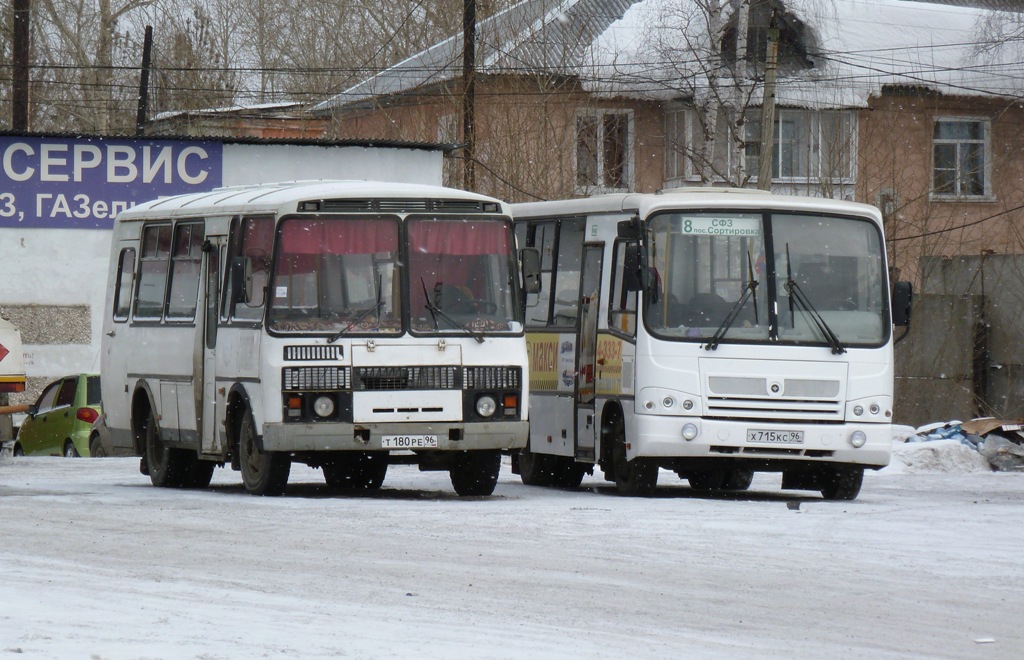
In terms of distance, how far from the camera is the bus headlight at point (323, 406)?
16.8 metres

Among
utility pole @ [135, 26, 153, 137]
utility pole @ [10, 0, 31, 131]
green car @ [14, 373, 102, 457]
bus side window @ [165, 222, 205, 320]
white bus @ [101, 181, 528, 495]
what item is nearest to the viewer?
white bus @ [101, 181, 528, 495]

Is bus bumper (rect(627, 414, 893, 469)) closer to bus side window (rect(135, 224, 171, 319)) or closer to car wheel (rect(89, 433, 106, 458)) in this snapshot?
bus side window (rect(135, 224, 171, 319))

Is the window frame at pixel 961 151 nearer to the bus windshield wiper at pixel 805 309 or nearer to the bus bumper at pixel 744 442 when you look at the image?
the bus windshield wiper at pixel 805 309

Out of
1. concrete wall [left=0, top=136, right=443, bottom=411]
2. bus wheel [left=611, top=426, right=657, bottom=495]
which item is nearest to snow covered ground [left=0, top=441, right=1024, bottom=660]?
bus wheel [left=611, top=426, right=657, bottom=495]

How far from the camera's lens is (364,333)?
55.6 feet

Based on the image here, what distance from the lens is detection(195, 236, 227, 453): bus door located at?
59.6 ft

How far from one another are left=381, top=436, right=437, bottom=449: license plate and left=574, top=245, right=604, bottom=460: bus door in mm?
2288

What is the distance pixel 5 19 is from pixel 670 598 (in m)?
49.6

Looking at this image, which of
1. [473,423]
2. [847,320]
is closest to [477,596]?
[473,423]

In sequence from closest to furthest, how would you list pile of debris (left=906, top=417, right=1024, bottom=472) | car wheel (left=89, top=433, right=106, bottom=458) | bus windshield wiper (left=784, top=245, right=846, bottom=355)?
1. bus windshield wiper (left=784, top=245, right=846, bottom=355)
2. pile of debris (left=906, top=417, right=1024, bottom=472)
3. car wheel (left=89, top=433, right=106, bottom=458)

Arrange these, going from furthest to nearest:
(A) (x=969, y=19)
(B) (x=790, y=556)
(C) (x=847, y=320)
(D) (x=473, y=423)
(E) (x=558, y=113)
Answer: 1. (A) (x=969, y=19)
2. (E) (x=558, y=113)
3. (C) (x=847, y=320)
4. (D) (x=473, y=423)
5. (B) (x=790, y=556)

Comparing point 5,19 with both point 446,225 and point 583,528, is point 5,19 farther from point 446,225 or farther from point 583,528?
point 583,528

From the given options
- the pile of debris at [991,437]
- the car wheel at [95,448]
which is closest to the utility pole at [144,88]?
the car wheel at [95,448]

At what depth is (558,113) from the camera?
132 feet
